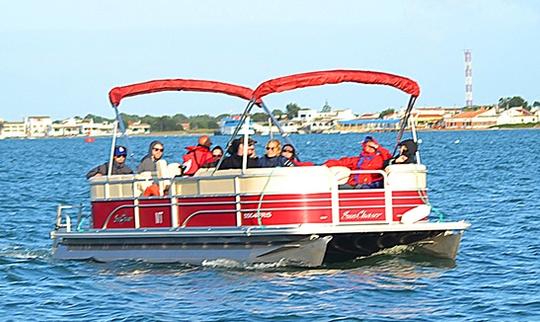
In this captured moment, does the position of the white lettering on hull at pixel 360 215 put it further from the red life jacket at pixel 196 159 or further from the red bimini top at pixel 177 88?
the red life jacket at pixel 196 159

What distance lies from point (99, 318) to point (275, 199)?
3106 mm

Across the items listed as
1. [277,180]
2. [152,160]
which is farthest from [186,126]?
[277,180]

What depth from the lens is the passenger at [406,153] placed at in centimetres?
1786

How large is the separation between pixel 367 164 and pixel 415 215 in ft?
3.75

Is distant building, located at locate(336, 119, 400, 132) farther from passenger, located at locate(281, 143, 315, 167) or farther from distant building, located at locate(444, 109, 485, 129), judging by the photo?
passenger, located at locate(281, 143, 315, 167)

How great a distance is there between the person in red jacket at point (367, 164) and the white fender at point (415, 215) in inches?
23.6

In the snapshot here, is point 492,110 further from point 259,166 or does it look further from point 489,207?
point 259,166

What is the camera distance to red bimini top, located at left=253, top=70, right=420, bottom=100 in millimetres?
17141

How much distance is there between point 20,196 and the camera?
38.3 meters

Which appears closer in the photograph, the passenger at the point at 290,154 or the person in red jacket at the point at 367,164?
the person in red jacket at the point at 367,164

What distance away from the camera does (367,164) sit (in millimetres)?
17953

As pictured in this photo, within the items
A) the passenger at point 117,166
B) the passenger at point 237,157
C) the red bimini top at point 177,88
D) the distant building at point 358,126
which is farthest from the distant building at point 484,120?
the passenger at point 237,157

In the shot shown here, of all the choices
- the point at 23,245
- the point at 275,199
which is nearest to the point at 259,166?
the point at 275,199

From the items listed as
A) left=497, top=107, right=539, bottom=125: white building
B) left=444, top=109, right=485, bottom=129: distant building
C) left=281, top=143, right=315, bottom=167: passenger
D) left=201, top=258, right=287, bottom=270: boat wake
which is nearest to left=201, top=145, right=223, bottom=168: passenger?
left=281, top=143, right=315, bottom=167: passenger
